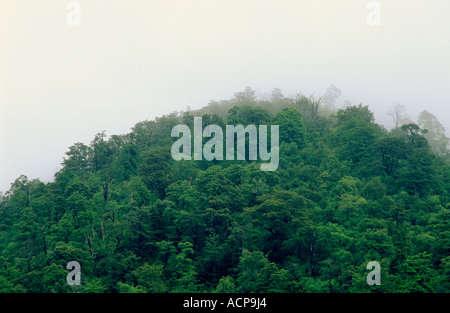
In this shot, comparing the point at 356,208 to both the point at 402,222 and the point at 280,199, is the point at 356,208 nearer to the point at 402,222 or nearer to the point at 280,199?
the point at 402,222

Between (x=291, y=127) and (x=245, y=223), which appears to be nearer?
(x=245, y=223)

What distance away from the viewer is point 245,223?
26.0 metres

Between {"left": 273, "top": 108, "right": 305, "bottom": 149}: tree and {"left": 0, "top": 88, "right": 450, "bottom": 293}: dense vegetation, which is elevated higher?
{"left": 273, "top": 108, "right": 305, "bottom": 149}: tree

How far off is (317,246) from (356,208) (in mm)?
4237

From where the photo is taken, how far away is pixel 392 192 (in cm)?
3222

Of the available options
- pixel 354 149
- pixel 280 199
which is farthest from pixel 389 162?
pixel 280 199

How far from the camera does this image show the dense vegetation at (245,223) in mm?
22312

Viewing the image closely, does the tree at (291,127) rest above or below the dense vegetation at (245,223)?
above

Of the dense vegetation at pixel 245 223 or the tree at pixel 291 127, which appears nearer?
the dense vegetation at pixel 245 223

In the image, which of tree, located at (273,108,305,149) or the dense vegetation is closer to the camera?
the dense vegetation

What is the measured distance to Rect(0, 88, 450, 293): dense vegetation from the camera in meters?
22.3

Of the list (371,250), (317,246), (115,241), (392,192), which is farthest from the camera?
(392,192)

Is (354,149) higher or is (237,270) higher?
(354,149)

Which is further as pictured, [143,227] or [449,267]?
[143,227]
